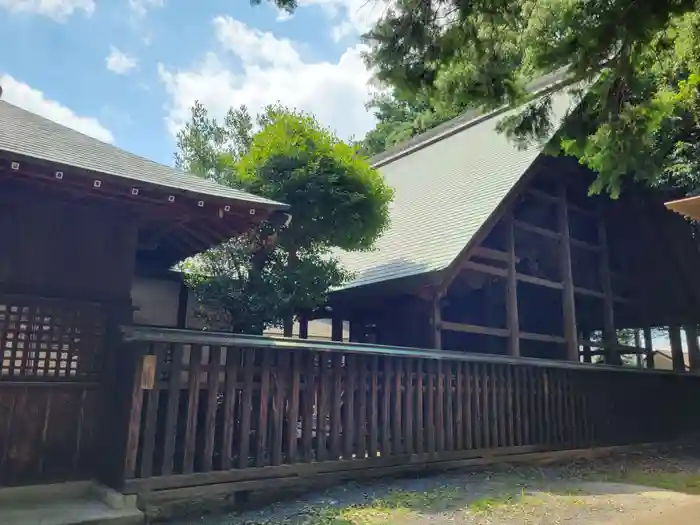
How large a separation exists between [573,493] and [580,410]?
2.92m

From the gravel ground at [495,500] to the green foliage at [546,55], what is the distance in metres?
3.36

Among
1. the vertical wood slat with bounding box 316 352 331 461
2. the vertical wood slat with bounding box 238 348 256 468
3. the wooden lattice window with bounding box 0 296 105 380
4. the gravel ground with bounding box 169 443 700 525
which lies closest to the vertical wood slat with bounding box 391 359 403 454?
the gravel ground with bounding box 169 443 700 525

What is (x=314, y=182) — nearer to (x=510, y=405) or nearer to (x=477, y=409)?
(x=477, y=409)

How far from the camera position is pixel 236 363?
479cm

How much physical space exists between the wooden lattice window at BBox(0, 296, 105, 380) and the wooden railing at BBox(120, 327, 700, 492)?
37 cm

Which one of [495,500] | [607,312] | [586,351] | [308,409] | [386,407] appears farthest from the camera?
[586,351]

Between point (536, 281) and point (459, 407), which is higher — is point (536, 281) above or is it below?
above

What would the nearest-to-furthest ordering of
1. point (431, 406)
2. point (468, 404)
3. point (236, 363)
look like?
1. point (236, 363)
2. point (431, 406)
3. point (468, 404)

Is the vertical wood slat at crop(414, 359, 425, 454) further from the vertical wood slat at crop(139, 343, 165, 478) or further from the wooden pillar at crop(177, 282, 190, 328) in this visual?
the wooden pillar at crop(177, 282, 190, 328)

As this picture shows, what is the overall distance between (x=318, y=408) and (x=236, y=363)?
98 centimetres

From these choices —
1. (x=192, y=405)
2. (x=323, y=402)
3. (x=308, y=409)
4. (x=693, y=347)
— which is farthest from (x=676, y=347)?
(x=192, y=405)

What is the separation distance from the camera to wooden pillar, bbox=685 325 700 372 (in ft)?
36.9

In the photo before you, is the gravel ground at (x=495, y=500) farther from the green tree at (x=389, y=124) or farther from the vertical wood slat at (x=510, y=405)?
the green tree at (x=389, y=124)

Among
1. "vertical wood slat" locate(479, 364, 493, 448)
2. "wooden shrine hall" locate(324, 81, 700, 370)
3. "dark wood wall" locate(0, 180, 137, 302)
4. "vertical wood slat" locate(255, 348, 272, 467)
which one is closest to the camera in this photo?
"dark wood wall" locate(0, 180, 137, 302)
